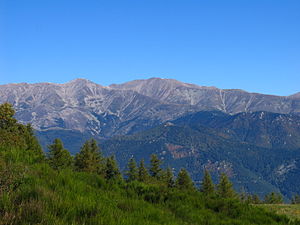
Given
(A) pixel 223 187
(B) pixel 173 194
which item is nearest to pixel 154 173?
(A) pixel 223 187

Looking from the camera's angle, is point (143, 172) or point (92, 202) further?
point (143, 172)

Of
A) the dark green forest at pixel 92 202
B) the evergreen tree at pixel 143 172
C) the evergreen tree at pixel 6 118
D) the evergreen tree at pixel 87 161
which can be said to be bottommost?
the evergreen tree at pixel 143 172

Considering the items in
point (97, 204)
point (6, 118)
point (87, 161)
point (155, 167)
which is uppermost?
point (6, 118)

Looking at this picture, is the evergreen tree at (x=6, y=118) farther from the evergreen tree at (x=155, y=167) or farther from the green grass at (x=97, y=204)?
the green grass at (x=97, y=204)

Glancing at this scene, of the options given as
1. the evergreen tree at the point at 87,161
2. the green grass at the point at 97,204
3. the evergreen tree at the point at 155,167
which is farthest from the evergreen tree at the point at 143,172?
the green grass at the point at 97,204

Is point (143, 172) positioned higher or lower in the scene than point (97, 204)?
lower

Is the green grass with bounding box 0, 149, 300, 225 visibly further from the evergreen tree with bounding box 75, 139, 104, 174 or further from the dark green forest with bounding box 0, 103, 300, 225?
the evergreen tree with bounding box 75, 139, 104, 174

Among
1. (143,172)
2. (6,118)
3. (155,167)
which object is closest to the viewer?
(6,118)

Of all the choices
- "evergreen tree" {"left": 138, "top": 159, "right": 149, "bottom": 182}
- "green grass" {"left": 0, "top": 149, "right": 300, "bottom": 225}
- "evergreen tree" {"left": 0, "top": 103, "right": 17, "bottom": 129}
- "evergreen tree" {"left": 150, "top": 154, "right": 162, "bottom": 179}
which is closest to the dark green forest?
"green grass" {"left": 0, "top": 149, "right": 300, "bottom": 225}

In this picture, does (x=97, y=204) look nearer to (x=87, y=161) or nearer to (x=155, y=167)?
(x=87, y=161)

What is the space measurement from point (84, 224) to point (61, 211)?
771 mm

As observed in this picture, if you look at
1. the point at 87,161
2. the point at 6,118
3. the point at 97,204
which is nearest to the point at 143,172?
the point at 87,161

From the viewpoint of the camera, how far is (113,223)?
541cm

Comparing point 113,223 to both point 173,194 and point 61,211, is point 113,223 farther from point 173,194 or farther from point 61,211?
point 173,194
